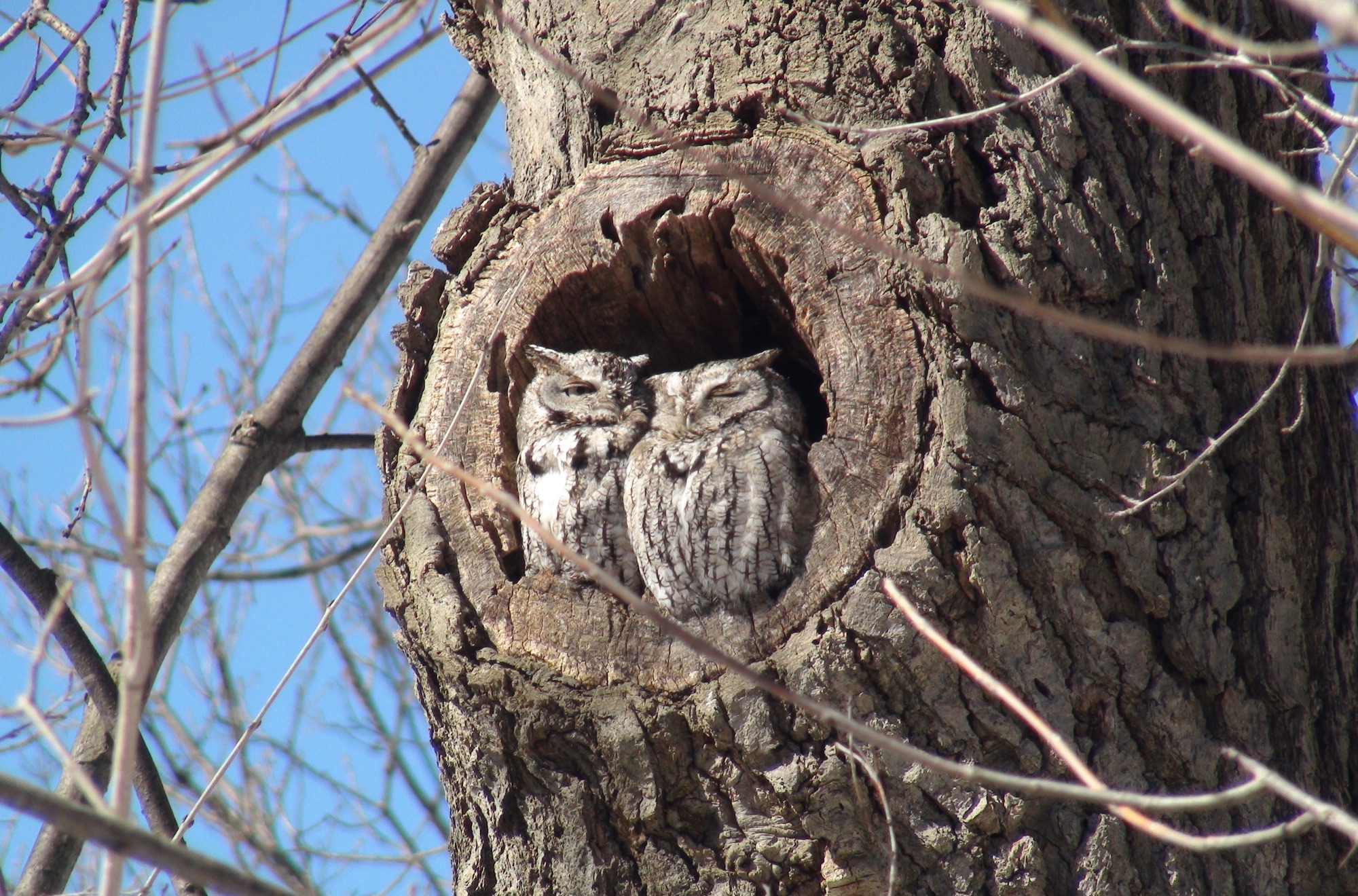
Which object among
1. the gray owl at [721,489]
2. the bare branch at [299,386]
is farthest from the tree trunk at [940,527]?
the bare branch at [299,386]

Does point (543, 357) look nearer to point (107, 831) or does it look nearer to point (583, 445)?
point (583, 445)

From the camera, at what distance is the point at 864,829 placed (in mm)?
2158

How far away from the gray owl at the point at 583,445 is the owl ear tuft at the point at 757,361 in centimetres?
33

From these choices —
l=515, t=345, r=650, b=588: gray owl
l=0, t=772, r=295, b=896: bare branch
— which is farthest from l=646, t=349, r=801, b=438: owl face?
l=0, t=772, r=295, b=896: bare branch

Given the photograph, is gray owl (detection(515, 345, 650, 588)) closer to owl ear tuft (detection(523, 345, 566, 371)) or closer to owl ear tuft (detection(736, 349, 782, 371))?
owl ear tuft (detection(523, 345, 566, 371))

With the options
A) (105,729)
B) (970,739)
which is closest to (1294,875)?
(970,739)

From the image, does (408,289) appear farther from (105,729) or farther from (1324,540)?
(1324,540)

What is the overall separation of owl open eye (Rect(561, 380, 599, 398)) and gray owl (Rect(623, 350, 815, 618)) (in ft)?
0.69

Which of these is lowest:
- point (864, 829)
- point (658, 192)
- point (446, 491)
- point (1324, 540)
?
point (864, 829)

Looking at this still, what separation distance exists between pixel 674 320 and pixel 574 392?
1.19 feet

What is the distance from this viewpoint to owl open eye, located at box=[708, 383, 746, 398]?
10.4ft

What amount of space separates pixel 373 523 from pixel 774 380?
139 inches

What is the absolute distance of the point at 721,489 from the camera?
284 centimetres

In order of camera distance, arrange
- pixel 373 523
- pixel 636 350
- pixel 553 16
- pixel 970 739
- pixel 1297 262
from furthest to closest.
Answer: pixel 373 523 < pixel 636 350 < pixel 553 16 < pixel 1297 262 < pixel 970 739
